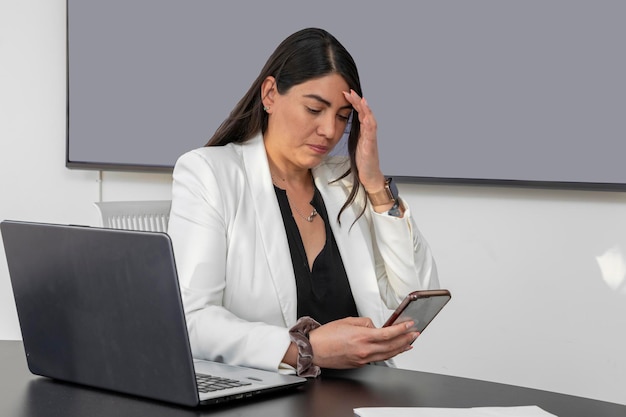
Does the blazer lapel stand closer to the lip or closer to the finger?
the lip

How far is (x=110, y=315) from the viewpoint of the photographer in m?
1.37

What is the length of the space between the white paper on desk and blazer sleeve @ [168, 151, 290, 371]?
0.34 meters

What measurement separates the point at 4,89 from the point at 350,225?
242 cm

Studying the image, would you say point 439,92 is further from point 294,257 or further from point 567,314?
point 294,257

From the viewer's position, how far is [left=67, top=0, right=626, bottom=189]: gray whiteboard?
2625 mm

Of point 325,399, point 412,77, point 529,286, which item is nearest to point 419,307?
point 325,399

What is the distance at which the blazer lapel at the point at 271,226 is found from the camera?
77.1 inches

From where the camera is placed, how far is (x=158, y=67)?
362cm

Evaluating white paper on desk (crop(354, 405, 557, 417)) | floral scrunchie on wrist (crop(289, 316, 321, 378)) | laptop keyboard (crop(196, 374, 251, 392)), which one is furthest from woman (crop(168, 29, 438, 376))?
white paper on desk (crop(354, 405, 557, 417))

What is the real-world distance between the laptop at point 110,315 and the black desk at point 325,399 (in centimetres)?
2

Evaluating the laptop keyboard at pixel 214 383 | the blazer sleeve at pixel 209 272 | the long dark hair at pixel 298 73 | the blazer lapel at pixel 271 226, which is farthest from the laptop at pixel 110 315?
the long dark hair at pixel 298 73

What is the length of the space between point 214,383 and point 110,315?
7.4 inches

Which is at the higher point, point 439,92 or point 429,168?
point 439,92

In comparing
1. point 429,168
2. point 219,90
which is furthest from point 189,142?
point 429,168
